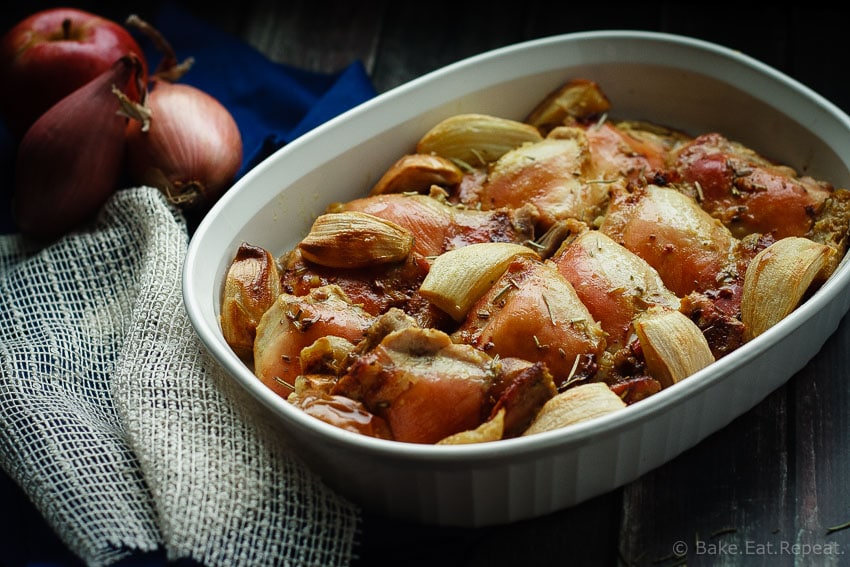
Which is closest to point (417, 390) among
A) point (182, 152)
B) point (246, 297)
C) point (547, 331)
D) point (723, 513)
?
point (547, 331)

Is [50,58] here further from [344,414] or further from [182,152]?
[344,414]

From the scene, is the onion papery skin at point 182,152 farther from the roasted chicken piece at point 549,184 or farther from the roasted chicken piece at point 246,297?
the roasted chicken piece at point 549,184

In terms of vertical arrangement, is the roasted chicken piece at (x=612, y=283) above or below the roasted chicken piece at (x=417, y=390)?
above

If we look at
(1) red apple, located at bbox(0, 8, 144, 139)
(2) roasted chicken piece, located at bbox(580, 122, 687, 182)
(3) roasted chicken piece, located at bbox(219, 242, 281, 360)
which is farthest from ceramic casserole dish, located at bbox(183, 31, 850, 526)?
(1) red apple, located at bbox(0, 8, 144, 139)

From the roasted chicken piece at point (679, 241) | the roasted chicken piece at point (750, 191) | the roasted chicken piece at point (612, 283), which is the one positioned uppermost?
the roasted chicken piece at point (750, 191)

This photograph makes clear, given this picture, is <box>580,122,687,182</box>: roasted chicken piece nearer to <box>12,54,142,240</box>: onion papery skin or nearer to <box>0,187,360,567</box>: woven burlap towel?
<box>0,187,360,567</box>: woven burlap towel

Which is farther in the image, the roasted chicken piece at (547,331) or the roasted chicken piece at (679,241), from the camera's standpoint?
the roasted chicken piece at (679,241)

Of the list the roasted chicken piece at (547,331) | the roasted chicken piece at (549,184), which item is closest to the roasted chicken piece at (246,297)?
the roasted chicken piece at (547,331)
